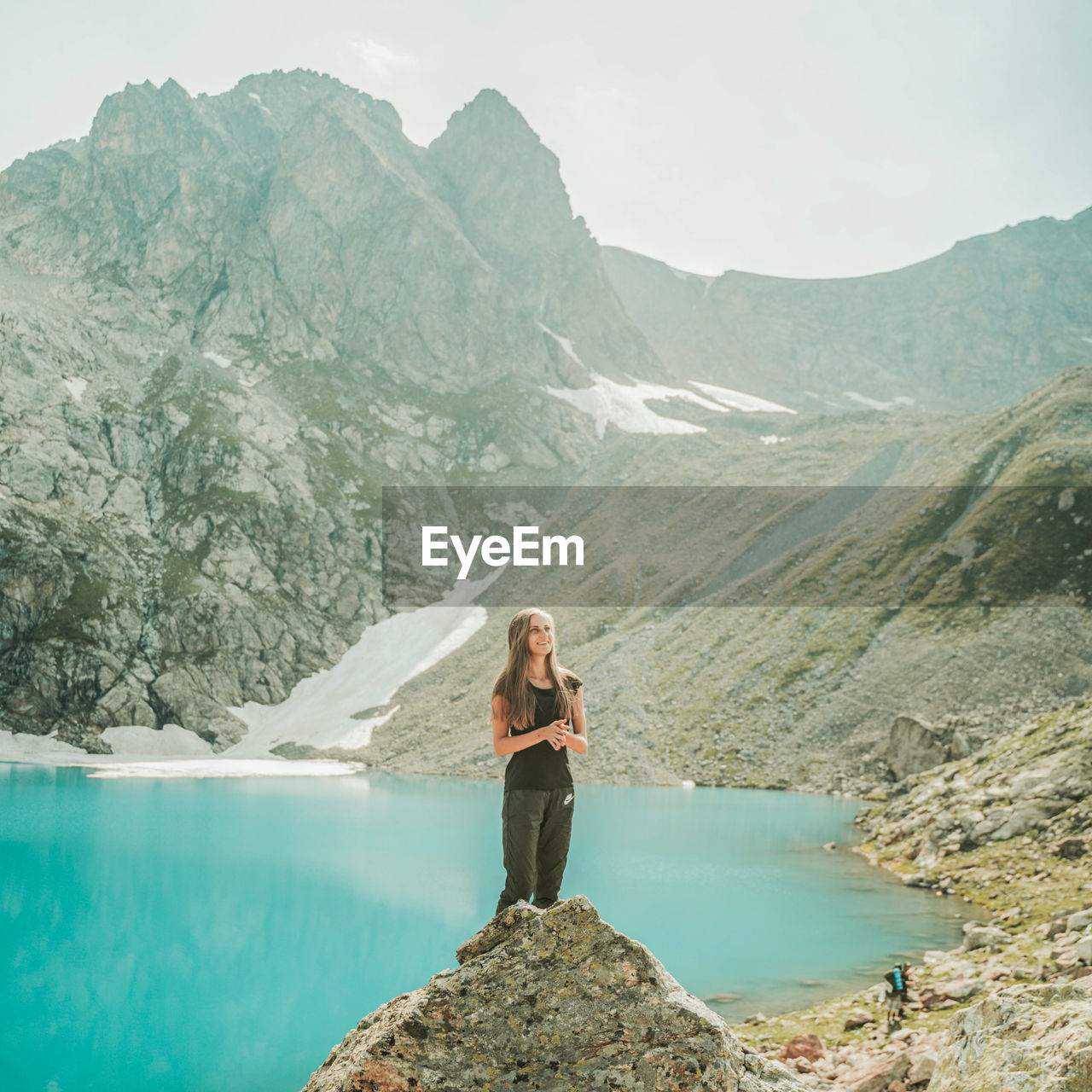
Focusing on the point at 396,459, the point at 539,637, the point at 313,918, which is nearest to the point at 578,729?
the point at 539,637

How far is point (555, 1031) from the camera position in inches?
184

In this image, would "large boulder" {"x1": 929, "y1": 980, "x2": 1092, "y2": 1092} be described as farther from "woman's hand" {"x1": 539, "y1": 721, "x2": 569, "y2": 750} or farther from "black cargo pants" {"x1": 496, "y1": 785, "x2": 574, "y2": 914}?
"woman's hand" {"x1": 539, "y1": 721, "x2": 569, "y2": 750}

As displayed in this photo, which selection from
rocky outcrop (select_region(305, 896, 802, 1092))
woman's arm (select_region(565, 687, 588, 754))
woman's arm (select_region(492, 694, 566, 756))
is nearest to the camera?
rocky outcrop (select_region(305, 896, 802, 1092))

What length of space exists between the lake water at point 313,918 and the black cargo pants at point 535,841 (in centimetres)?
1247

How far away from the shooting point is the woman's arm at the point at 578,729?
699 centimetres

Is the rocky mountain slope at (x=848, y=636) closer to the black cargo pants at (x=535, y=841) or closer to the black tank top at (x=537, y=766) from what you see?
the black cargo pants at (x=535, y=841)

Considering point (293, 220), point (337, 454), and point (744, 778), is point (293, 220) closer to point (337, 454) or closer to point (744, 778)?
point (337, 454)

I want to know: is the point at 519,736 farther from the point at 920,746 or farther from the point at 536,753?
the point at 920,746

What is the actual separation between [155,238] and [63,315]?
2602 centimetres

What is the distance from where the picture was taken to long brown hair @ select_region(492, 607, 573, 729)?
702cm

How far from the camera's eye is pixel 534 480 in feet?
442

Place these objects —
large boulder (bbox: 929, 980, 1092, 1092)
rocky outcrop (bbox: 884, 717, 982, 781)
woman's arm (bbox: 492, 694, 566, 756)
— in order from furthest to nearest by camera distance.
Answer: rocky outcrop (bbox: 884, 717, 982, 781) → woman's arm (bbox: 492, 694, 566, 756) → large boulder (bbox: 929, 980, 1092, 1092)

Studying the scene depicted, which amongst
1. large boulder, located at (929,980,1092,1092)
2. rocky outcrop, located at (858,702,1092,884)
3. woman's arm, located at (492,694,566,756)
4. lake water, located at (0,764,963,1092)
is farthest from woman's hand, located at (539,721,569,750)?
rocky outcrop, located at (858,702,1092,884)

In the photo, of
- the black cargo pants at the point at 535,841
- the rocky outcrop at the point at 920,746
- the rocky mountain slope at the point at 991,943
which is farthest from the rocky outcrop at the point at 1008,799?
the black cargo pants at the point at 535,841
